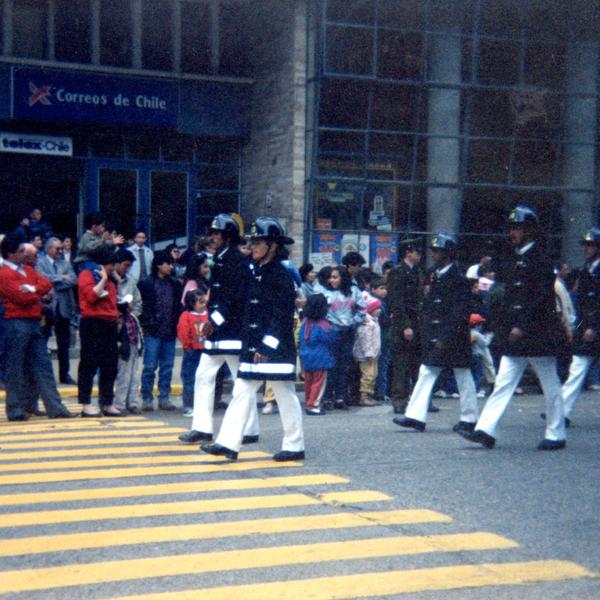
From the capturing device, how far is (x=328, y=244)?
81.1 ft

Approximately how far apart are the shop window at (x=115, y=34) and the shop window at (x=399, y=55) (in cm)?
544

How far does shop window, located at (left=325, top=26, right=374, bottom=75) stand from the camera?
24.5 meters

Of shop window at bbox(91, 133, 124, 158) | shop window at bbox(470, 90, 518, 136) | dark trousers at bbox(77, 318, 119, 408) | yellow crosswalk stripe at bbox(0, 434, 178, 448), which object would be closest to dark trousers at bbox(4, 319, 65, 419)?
dark trousers at bbox(77, 318, 119, 408)

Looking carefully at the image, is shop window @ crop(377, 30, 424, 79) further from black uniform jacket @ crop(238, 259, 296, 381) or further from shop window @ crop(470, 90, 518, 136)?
black uniform jacket @ crop(238, 259, 296, 381)

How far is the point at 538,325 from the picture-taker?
1033 cm

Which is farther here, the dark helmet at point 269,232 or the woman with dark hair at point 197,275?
the woman with dark hair at point 197,275

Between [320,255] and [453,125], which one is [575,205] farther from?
[320,255]

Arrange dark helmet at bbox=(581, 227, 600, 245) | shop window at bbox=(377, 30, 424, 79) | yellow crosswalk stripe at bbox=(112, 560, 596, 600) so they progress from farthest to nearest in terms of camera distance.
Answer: shop window at bbox=(377, 30, 424, 79), dark helmet at bbox=(581, 227, 600, 245), yellow crosswalk stripe at bbox=(112, 560, 596, 600)

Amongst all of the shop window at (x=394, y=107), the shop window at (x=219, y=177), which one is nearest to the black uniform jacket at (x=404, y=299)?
the shop window at (x=394, y=107)

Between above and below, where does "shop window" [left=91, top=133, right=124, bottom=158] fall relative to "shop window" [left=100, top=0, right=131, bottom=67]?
below

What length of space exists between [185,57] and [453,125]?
6.10 meters

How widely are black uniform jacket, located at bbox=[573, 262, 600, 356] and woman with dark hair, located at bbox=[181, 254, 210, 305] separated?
4.25 metres

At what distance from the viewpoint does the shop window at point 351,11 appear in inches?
961

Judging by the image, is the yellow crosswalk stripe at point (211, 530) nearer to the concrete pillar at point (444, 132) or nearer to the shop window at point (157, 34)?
the concrete pillar at point (444, 132)
